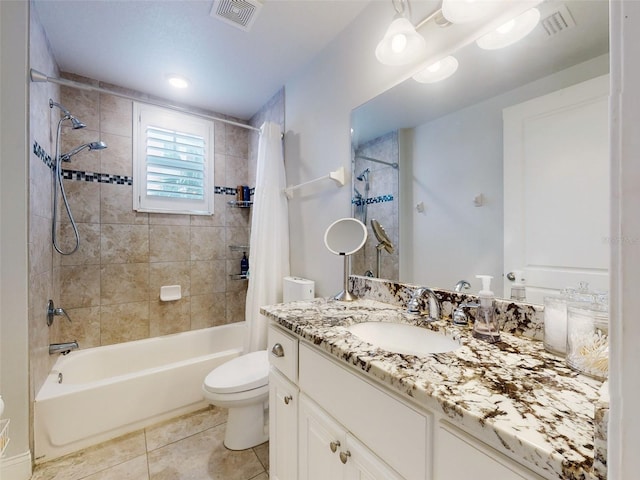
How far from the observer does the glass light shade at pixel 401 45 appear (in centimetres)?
114

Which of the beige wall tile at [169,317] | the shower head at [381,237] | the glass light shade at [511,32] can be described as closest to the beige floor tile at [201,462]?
the beige wall tile at [169,317]

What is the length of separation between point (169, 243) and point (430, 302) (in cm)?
220

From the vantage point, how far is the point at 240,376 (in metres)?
1.54

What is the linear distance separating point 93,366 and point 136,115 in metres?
1.96

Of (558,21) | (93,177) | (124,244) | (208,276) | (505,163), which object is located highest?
(558,21)

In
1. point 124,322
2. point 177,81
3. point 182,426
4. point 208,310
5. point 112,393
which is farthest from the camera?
point 208,310

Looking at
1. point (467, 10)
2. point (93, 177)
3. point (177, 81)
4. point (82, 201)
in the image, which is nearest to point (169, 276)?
point (82, 201)

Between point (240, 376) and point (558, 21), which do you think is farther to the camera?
point (240, 376)

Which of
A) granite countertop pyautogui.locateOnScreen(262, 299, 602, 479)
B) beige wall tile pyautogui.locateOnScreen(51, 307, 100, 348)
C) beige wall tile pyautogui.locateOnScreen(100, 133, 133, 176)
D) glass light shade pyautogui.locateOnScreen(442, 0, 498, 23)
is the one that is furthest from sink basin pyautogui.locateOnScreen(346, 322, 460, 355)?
beige wall tile pyautogui.locateOnScreen(100, 133, 133, 176)

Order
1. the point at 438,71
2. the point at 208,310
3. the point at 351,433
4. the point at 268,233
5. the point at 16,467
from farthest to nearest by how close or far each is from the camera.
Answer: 1. the point at 208,310
2. the point at 268,233
3. the point at 16,467
4. the point at 438,71
5. the point at 351,433

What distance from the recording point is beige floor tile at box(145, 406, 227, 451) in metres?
1.63

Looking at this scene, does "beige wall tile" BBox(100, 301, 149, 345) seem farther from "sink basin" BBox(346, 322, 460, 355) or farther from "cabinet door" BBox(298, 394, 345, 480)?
"sink basin" BBox(346, 322, 460, 355)

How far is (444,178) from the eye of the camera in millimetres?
1163

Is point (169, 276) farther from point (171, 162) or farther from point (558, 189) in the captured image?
point (558, 189)
